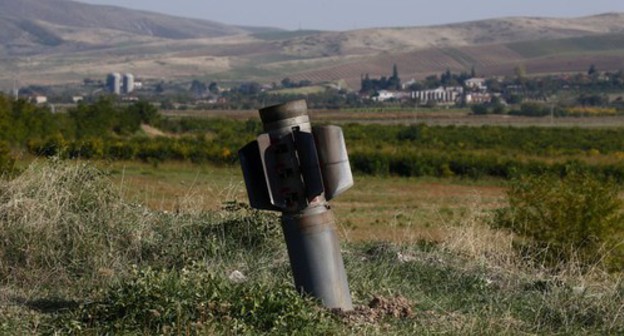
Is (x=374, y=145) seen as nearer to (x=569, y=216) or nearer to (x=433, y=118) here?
(x=569, y=216)

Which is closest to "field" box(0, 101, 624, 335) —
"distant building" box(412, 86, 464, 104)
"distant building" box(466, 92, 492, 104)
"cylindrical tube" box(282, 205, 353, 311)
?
"cylindrical tube" box(282, 205, 353, 311)

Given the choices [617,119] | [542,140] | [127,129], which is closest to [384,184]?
[127,129]

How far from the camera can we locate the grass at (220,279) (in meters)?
7.40

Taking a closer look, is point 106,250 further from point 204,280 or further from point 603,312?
point 603,312

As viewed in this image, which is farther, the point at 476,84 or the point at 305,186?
the point at 476,84

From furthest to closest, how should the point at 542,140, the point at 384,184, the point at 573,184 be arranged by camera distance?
the point at 542,140
the point at 384,184
the point at 573,184

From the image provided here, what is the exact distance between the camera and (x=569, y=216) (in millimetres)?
15992

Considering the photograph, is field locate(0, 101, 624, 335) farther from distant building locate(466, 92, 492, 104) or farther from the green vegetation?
distant building locate(466, 92, 492, 104)

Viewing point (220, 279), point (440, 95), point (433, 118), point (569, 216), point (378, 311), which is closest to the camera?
point (220, 279)

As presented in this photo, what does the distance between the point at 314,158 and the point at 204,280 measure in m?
1.24

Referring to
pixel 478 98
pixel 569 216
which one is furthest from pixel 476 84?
pixel 569 216

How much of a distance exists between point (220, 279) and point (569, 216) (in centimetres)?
926

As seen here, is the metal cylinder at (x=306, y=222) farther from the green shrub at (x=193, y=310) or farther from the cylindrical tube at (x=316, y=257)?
the green shrub at (x=193, y=310)

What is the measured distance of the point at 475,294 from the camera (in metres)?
9.12
